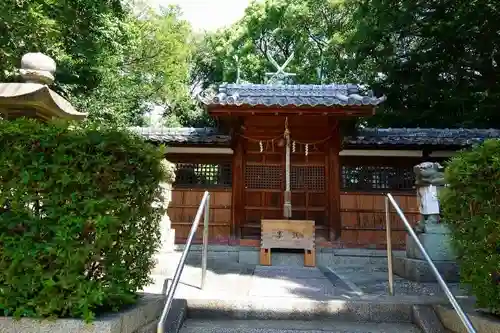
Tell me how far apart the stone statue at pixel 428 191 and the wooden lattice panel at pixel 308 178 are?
301 cm

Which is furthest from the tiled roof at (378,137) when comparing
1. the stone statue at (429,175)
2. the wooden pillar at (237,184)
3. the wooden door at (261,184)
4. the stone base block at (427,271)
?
the stone base block at (427,271)

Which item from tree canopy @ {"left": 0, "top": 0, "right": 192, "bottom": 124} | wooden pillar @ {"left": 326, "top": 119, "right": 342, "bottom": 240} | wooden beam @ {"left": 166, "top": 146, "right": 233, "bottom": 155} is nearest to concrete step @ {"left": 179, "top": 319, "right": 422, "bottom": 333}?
tree canopy @ {"left": 0, "top": 0, "right": 192, "bottom": 124}

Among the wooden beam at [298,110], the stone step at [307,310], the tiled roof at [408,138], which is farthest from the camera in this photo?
the tiled roof at [408,138]

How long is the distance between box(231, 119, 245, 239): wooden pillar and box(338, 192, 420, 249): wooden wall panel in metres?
2.47

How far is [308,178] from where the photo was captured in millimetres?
9086

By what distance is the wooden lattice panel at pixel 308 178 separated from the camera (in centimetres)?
903

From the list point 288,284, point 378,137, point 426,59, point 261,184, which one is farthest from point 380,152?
point 426,59

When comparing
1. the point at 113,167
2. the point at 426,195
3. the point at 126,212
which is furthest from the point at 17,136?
the point at 426,195

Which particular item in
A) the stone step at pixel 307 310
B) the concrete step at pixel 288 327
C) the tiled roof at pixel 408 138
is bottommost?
the concrete step at pixel 288 327

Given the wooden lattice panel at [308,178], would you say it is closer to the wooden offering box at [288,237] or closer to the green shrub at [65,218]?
the wooden offering box at [288,237]

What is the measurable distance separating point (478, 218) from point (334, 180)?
5884 mm

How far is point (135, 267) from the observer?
3.06 metres

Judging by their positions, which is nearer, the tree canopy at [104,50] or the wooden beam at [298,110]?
the wooden beam at [298,110]

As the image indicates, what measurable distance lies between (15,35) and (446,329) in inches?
380
